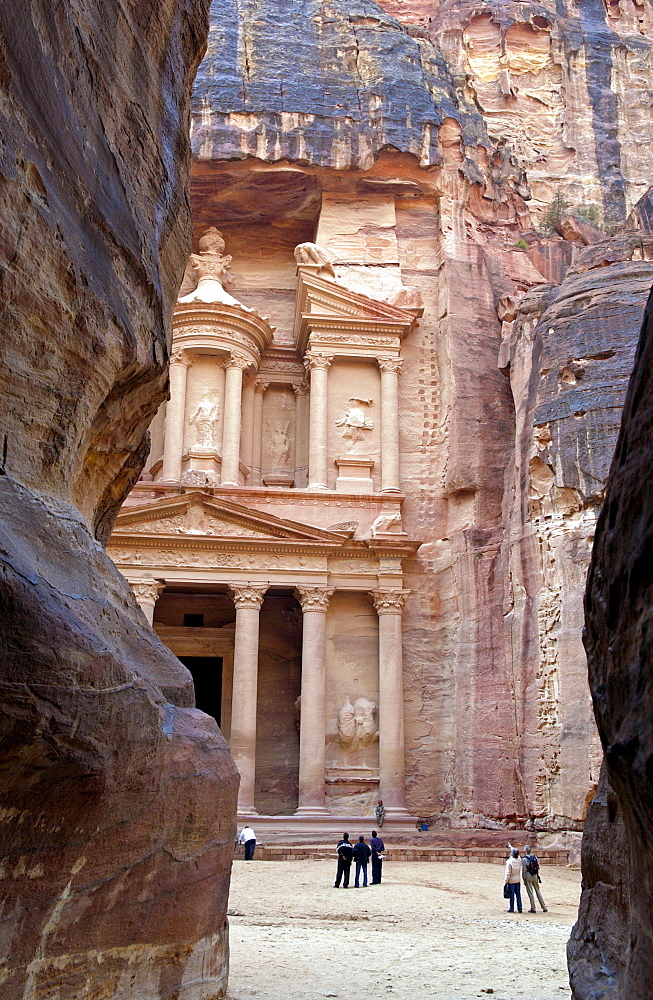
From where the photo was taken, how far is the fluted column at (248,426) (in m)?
29.5

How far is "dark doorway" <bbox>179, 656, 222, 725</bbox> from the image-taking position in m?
27.6

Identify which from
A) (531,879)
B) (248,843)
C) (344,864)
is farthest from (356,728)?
(531,879)

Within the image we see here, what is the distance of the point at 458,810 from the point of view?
75.7 feet

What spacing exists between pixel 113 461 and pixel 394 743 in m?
18.4

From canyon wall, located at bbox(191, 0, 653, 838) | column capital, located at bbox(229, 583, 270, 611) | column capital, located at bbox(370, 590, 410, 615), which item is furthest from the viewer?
column capital, located at bbox(370, 590, 410, 615)

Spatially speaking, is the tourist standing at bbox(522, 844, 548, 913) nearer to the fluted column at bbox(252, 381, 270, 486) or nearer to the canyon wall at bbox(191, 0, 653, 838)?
the canyon wall at bbox(191, 0, 653, 838)

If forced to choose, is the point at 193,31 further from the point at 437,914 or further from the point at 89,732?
the point at 437,914

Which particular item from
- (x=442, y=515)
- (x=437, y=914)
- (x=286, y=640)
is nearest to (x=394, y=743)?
(x=286, y=640)

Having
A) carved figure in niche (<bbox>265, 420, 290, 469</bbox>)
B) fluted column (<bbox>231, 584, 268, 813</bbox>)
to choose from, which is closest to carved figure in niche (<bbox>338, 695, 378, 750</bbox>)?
fluted column (<bbox>231, 584, 268, 813</bbox>)

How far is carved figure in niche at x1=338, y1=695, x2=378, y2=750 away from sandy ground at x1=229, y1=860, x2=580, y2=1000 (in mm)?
6742

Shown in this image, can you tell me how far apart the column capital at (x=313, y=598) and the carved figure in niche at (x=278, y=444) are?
21.0 ft

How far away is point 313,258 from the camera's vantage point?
93.6ft

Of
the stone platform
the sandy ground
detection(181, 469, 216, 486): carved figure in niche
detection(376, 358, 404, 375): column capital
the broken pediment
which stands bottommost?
the sandy ground

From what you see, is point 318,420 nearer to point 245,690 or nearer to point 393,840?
point 245,690
